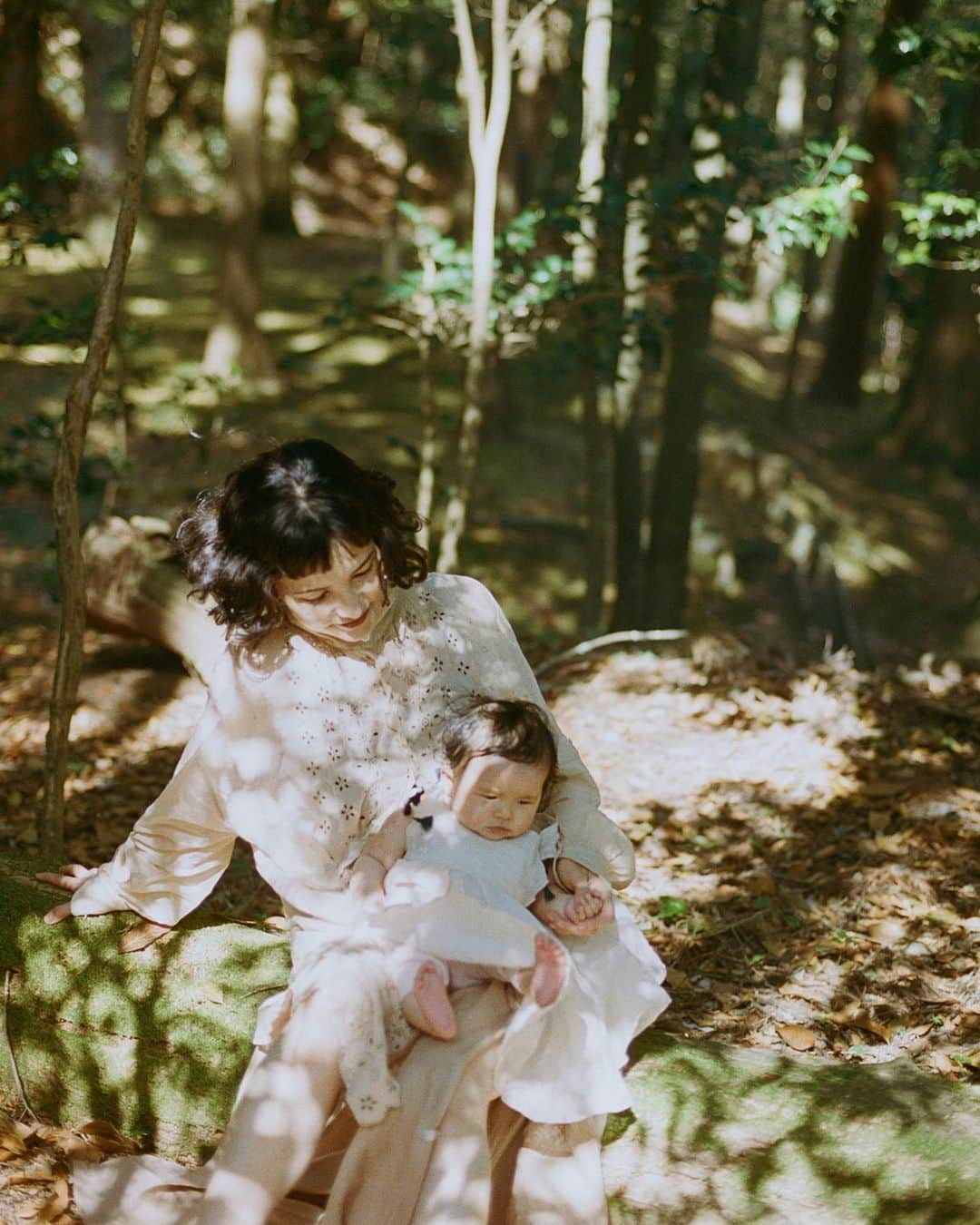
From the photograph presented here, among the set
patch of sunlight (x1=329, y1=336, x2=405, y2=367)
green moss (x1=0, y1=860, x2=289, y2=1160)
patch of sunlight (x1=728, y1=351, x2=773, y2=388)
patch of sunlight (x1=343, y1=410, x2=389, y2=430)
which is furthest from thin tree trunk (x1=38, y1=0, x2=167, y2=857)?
patch of sunlight (x1=728, y1=351, x2=773, y2=388)

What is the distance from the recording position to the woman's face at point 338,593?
2975mm

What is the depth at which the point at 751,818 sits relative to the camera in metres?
5.25

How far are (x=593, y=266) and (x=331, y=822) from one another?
483 centimetres

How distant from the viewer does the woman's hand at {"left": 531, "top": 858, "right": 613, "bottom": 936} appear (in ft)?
9.59

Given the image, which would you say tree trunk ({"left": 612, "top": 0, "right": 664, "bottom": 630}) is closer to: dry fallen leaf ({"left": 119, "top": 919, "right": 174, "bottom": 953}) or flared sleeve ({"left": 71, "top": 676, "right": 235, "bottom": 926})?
flared sleeve ({"left": 71, "top": 676, "right": 235, "bottom": 926})

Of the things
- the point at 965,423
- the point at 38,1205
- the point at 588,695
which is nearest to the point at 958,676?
the point at 588,695

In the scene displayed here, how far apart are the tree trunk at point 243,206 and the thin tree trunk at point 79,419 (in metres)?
7.71

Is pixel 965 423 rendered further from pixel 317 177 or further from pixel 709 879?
pixel 317 177

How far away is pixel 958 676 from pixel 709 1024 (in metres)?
3.28

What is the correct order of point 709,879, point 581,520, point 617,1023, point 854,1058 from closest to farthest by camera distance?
1. point 617,1023
2. point 854,1058
3. point 709,879
4. point 581,520

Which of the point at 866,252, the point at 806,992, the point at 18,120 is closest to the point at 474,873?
the point at 806,992

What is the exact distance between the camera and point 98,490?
24.6 feet

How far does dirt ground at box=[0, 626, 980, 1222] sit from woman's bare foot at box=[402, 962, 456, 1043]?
104 cm

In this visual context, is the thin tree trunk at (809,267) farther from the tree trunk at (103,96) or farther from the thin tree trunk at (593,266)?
the tree trunk at (103,96)
